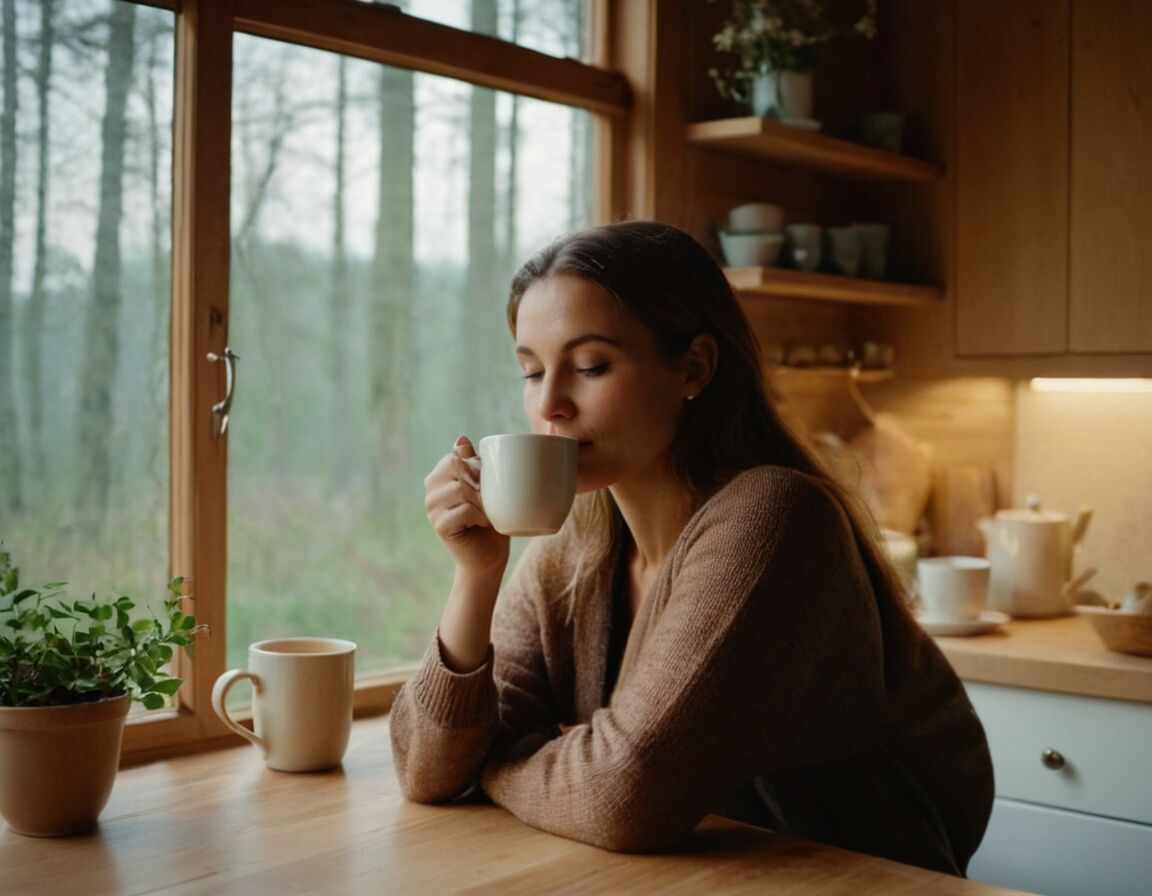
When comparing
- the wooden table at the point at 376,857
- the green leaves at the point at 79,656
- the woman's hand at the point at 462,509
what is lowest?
the wooden table at the point at 376,857

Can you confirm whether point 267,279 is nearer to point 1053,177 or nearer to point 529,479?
point 529,479

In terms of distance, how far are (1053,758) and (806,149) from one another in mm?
1190

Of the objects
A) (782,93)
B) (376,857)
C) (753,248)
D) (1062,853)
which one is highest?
(782,93)

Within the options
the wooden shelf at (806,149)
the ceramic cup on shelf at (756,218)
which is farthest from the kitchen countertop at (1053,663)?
the wooden shelf at (806,149)

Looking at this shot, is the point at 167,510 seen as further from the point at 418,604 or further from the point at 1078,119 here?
the point at 1078,119

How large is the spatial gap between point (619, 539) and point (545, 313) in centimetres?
34

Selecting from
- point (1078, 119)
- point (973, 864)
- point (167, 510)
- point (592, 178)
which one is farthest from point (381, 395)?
point (1078, 119)

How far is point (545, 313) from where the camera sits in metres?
1.49

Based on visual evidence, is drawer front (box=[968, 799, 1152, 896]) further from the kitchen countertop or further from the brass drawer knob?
the kitchen countertop

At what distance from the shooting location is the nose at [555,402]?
145cm

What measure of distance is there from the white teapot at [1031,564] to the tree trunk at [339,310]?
4.29 ft

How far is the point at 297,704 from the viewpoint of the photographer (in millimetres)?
1549

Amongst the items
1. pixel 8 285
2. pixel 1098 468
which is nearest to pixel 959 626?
pixel 1098 468

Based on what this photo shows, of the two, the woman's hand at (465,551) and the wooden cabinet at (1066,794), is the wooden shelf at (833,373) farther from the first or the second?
the woman's hand at (465,551)
